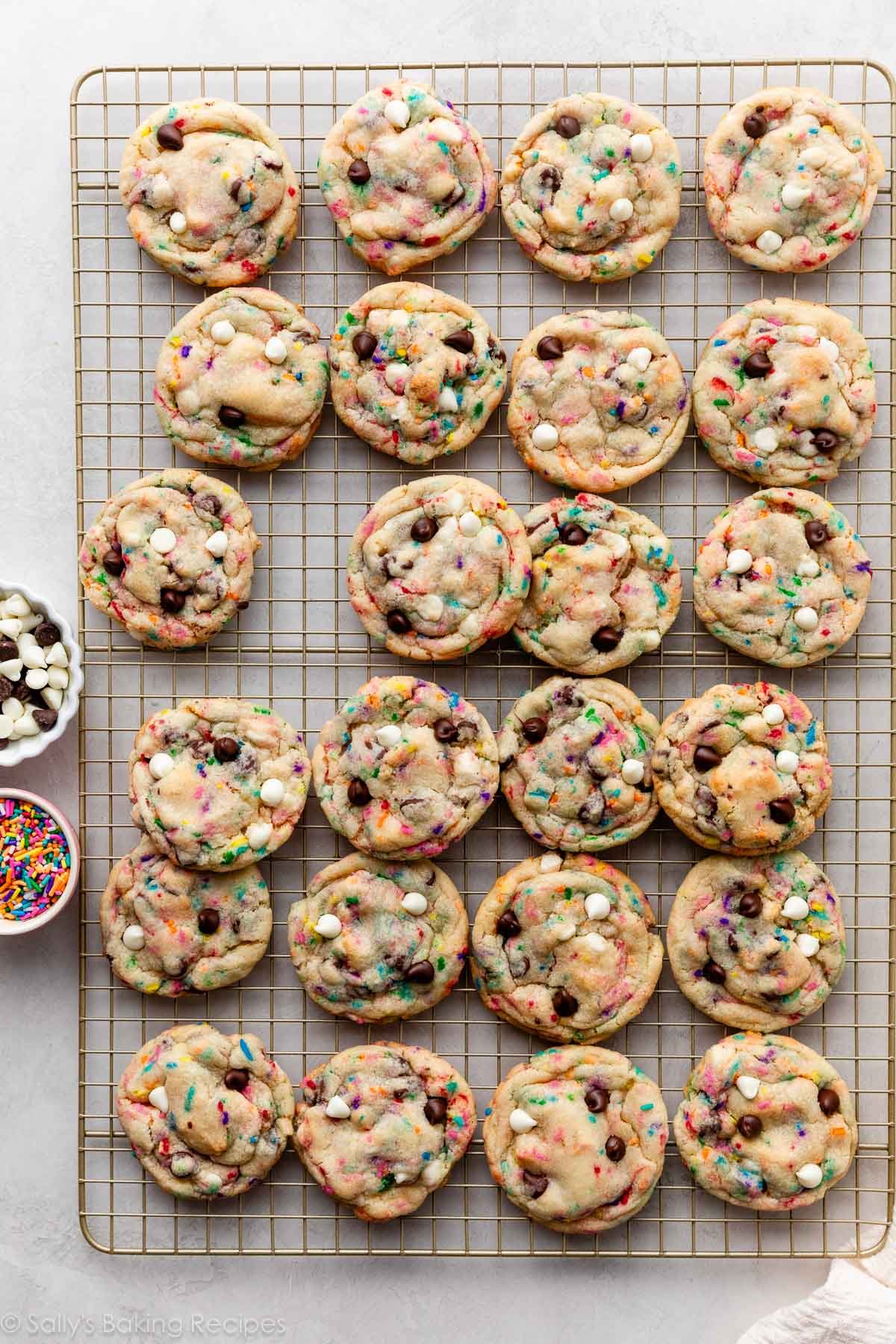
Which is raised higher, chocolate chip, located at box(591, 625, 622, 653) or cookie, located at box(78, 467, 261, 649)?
cookie, located at box(78, 467, 261, 649)

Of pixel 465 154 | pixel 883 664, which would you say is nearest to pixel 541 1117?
pixel 883 664

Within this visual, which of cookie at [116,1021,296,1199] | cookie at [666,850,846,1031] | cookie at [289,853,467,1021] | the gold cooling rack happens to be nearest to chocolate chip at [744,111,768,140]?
the gold cooling rack

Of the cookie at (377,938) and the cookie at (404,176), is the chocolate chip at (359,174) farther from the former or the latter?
the cookie at (377,938)

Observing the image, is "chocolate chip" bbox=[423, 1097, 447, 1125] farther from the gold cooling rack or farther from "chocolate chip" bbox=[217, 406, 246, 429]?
"chocolate chip" bbox=[217, 406, 246, 429]

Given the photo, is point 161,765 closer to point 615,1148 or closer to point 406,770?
point 406,770

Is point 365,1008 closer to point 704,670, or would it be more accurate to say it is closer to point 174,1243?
point 174,1243

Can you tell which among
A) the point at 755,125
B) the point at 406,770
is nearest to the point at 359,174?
the point at 755,125

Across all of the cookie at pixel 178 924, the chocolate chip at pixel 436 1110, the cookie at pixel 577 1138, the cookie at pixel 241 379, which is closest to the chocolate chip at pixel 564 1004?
the cookie at pixel 577 1138
